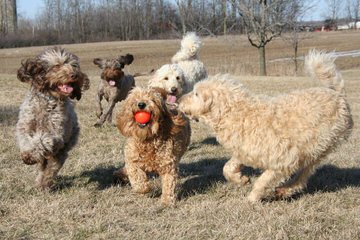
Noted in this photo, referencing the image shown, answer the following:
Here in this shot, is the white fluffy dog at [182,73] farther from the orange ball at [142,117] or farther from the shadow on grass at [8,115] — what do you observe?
the shadow on grass at [8,115]

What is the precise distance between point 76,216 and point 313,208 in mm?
2502

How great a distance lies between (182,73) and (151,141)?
3.19 meters

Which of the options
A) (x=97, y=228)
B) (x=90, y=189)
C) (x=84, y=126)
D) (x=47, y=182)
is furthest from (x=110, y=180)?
(x=84, y=126)

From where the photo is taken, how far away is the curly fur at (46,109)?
5426mm

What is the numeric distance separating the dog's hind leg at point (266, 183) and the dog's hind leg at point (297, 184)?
35 centimetres

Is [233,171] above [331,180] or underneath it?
above

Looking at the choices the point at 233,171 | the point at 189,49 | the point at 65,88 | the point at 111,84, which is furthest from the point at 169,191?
the point at 111,84

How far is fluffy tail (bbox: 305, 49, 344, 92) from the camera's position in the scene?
18.9ft

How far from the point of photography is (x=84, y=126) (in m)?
10.4

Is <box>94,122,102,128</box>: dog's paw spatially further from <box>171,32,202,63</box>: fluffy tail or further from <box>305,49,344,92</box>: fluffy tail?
<box>305,49,344,92</box>: fluffy tail

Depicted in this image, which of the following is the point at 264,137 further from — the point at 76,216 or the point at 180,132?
the point at 76,216

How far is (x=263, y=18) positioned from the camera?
29.8 meters

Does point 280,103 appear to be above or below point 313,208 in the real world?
above

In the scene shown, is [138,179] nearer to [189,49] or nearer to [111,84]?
[189,49]
